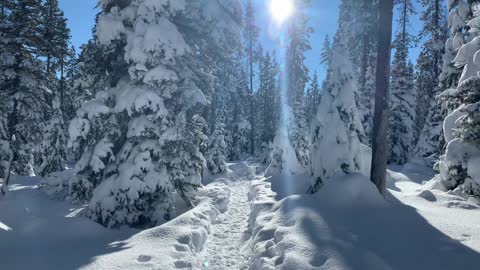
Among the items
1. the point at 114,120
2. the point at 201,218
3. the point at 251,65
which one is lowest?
the point at 201,218

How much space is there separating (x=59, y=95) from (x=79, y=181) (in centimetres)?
2168

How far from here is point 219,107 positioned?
1874 inches

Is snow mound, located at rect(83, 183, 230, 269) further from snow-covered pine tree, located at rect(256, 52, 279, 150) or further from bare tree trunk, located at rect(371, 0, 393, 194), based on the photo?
snow-covered pine tree, located at rect(256, 52, 279, 150)

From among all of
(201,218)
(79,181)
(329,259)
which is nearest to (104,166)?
(79,181)

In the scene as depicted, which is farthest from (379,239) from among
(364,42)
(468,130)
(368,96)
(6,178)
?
(368,96)

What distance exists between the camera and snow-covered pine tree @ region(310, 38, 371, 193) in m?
12.8

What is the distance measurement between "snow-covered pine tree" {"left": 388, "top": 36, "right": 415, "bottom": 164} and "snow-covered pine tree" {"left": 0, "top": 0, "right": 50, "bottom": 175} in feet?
87.1

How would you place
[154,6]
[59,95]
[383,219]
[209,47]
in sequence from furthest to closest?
[59,95] < [209,47] < [154,6] < [383,219]

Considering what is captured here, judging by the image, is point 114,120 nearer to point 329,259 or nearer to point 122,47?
point 122,47

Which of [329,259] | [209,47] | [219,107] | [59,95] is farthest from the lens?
[219,107]

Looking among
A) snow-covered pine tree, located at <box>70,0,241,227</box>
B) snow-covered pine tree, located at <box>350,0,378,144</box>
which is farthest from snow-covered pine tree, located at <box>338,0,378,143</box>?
snow-covered pine tree, located at <box>70,0,241,227</box>

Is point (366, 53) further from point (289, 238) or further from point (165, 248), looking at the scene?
point (165, 248)

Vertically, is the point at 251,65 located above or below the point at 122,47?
above

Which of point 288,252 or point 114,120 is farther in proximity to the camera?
point 114,120
